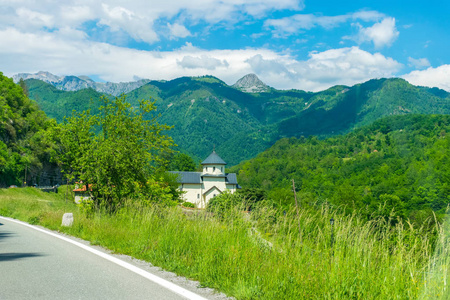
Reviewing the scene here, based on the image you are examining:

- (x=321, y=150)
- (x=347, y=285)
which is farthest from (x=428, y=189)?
(x=347, y=285)

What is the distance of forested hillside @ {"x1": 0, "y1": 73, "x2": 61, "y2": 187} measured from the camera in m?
57.9

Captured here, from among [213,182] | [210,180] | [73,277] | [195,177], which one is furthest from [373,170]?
[73,277]

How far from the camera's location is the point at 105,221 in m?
10.1

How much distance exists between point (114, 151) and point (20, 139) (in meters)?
62.2

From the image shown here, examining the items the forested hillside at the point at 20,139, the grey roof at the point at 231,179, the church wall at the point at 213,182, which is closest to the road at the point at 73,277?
the forested hillside at the point at 20,139

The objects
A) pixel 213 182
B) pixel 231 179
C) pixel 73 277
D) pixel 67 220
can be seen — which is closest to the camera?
pixel 73 277

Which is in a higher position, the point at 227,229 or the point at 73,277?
the point at 227,229

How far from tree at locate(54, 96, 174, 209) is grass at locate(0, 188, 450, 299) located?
14.7 ft

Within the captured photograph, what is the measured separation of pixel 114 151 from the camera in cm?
1299

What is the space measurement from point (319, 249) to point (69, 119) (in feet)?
35.5

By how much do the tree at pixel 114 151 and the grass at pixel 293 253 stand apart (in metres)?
4.48

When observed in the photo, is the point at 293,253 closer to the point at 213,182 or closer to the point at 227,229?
the point at 227,229

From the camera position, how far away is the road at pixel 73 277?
4531mm

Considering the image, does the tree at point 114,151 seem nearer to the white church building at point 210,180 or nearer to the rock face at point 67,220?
the rock face at point 67,220
